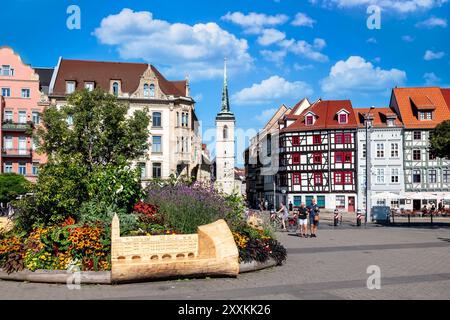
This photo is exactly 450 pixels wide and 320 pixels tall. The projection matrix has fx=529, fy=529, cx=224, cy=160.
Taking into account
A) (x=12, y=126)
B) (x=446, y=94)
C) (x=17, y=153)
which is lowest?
(x=17, y=153)

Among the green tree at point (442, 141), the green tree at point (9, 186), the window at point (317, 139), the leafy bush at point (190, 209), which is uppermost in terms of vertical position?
the window at point (317, 139)

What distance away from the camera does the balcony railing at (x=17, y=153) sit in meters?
49.7

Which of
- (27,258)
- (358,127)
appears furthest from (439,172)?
(27,258)

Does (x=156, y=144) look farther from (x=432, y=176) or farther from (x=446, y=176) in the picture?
(x=446, y=176)

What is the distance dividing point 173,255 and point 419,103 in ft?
176

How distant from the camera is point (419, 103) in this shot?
59.4 m

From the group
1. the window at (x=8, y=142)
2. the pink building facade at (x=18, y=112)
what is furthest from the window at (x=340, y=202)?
the window at (x=8, y=142)

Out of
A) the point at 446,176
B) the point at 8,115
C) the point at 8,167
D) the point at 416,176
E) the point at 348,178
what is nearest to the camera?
the point at 8,167

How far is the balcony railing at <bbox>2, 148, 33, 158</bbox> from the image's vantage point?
49656 mm

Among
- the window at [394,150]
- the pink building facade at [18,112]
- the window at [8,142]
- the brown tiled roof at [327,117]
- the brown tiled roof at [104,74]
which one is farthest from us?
the brown tiled roof at [327,117]

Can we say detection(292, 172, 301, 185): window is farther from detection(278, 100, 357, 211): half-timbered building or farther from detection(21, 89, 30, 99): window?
detection(21, 89, 30, 99): window

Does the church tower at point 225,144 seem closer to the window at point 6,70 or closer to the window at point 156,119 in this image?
the window at point 156,119

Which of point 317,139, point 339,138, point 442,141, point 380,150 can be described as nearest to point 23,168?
point 317,139

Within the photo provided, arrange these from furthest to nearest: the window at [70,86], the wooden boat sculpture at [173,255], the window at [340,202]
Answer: the window at [340,202]
the window at [70,86]
the wooden boat sculpture at [173,255]
